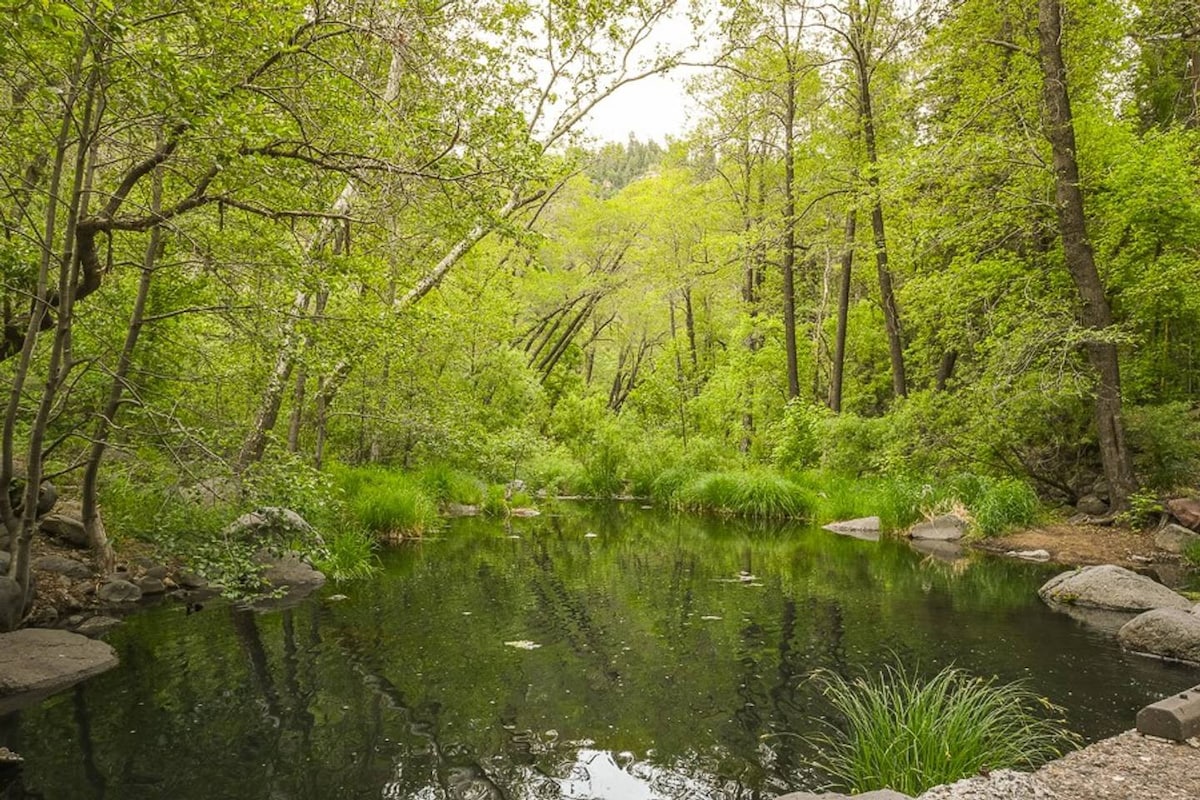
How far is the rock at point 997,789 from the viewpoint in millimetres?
3645

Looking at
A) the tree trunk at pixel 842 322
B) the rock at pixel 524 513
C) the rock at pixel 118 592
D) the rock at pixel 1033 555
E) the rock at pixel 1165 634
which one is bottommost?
the rock at pixel 524 513

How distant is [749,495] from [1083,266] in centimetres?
870

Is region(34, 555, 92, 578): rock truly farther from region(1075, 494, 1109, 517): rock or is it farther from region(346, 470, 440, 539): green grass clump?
region(1075, 494, 1109, 517): rock

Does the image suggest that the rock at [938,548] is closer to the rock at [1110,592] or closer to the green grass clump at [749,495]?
the rock at [1110,592]

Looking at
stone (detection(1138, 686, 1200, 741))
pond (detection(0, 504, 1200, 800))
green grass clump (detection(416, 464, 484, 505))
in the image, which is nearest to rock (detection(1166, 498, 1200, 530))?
pond (detection(0, 504, 1200, 800))

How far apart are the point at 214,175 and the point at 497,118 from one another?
262cm

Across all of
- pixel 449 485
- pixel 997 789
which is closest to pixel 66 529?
pixel 449 485

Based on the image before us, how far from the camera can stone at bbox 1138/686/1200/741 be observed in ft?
14.3

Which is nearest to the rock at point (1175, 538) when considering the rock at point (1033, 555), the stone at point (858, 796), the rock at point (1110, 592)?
the rock at point (1033, 555)

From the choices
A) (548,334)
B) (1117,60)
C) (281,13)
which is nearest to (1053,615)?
(281,13)

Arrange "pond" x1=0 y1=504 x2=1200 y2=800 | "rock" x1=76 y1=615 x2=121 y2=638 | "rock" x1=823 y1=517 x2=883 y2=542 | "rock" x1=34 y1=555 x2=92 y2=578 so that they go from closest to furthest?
"pond" x1=0 y1=504 x2=1200 y2=800 → "rock" x1=76 y1=615 x2=121 y2=638 → "rock" x1=34 y1=555 x2=92 y2=578 → "rock" x1=823 y1=517 x2=883 y2=542

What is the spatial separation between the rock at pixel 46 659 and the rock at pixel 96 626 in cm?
69

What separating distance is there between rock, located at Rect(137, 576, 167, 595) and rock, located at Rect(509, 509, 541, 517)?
10145 mm

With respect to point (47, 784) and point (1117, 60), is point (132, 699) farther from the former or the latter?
point (1117, 60)
